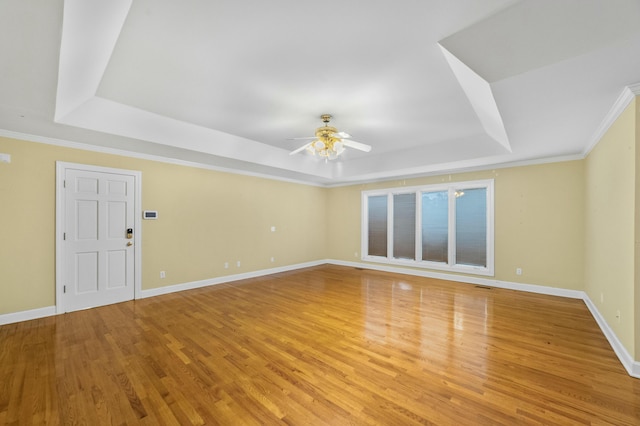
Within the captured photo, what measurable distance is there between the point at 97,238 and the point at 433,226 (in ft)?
21.8

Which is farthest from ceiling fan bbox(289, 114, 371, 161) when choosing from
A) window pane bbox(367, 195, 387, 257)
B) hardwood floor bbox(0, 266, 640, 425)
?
window pane bbox(367, 195, 387, 257)

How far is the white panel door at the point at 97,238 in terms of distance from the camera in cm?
393

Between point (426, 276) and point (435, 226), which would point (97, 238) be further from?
point (435, 226)

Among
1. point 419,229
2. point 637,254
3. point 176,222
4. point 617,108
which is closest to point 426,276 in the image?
point 419,229

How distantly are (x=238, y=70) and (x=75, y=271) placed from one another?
12.9ft

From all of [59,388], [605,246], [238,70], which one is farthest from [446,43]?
[59,388]

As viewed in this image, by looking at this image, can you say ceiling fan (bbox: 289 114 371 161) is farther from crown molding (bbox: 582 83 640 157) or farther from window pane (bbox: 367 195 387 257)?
window pane (bbox: 367 195 387 257)

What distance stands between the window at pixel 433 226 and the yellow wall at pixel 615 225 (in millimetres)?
1792

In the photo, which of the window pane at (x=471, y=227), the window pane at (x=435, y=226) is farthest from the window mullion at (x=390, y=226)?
the window pane at (x=471, y=227)

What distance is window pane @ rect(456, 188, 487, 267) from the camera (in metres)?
5.64

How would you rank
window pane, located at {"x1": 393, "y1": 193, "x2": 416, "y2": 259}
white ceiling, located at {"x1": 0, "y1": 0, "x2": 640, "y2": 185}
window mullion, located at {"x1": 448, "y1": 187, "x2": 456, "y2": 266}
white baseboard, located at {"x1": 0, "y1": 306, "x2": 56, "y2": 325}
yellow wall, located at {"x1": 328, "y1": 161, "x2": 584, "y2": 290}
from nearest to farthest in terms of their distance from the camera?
1. white ceiling, located at {"x1": 0, "y1": 0, "x2": 640, "y2": 185}
2. white baseboard, located at {"x1": 0, "y1": 306, "x2": 56, "y2": 325}
3. yellow wall, located at {"x1": 328, "y1": 161, "x2": 584, "y2": 290}
4. window mullion, located at {"x1": 448, "y1": 187, "x2": 456, "y2": 266}
5. window pane, located at {"x1": 393, "y1": 193, "x2": 416, "y2": 259}

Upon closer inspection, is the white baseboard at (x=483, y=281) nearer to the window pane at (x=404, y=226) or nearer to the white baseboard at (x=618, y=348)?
the window pane at (x=404, y=226)

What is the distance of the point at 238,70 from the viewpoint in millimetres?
2602

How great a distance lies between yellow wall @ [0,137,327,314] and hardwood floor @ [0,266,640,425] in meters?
0.76
